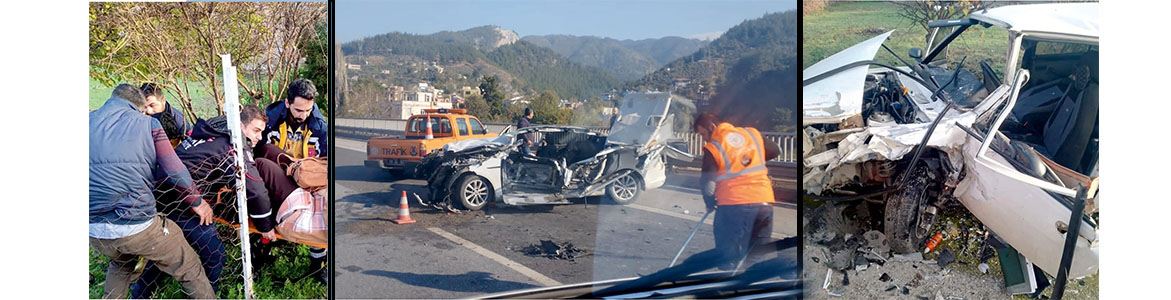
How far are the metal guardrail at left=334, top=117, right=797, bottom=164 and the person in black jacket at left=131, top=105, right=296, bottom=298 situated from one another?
1.70ft

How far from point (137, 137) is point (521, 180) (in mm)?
2266

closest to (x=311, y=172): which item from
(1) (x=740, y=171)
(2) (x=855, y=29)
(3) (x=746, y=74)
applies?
(1) (x=740, y=171)

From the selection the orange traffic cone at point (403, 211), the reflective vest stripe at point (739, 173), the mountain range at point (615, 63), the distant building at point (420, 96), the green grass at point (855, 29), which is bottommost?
the orange traffic cone at point (403, 211)

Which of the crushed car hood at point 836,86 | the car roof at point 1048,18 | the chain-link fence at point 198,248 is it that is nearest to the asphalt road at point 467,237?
the chain-link fence at point 198,248

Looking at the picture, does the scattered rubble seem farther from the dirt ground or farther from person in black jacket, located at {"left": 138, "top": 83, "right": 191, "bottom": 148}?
person in black jacket, located at {"left": 138, "top": 83, "right": 191, "bottom": 148}

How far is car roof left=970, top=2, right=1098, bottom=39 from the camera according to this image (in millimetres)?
3789

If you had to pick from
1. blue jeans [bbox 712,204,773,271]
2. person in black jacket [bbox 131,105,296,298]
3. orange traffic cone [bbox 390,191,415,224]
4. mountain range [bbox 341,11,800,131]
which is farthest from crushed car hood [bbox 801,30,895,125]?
person in black jacket [bbox 131,105,296,298]

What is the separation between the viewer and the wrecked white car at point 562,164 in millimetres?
3873

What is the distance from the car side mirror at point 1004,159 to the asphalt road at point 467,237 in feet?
5.68

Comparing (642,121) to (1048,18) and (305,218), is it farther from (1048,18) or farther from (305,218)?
(1048,18)

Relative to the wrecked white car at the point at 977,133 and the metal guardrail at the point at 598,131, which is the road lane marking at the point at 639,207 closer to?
the metal guardrail at the point at 598,131

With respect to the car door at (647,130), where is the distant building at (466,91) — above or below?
above

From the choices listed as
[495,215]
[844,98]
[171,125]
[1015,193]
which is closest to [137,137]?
[171,125]

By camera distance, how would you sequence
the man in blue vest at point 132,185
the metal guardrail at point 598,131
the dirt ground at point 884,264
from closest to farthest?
the man in blue vest at point 132,185
the metal guardrail at point 598,131
the dirt ground at point 884,264
